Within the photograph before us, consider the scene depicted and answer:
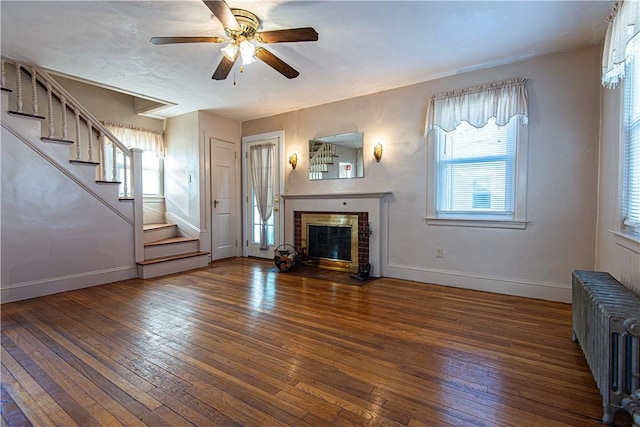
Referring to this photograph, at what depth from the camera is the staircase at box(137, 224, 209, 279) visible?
451cm

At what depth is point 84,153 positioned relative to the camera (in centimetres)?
475

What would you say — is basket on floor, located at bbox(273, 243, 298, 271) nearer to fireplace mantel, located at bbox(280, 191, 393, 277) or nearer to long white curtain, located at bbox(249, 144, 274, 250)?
fireplace mantel, located at bbox(280, 191, 393, 277)

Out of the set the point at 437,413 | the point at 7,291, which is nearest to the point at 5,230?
the point at 7,291

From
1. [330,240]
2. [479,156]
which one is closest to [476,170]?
[479,156]

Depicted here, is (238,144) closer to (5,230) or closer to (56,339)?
(5,230)

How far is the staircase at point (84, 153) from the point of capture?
11.6 feet

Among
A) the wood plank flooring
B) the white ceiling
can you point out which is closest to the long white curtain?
the white ceiling

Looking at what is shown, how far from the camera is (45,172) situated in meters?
3.62

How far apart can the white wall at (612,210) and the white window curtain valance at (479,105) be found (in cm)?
71

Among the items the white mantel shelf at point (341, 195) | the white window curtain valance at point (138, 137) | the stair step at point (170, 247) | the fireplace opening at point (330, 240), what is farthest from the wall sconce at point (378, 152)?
the white window curtain valance at point (138, 137)

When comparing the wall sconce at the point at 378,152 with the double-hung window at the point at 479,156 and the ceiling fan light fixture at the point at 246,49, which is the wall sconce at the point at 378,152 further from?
the ceiling fan light fixture at the point at 246,49

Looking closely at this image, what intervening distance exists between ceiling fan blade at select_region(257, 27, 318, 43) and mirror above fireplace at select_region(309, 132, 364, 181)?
2.34 m

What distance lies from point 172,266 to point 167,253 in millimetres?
310

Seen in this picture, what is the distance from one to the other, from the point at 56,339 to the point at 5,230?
1.78 metres
